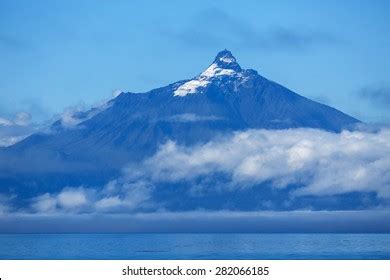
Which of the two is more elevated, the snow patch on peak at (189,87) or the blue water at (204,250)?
the snow patch on peak at (189,87)

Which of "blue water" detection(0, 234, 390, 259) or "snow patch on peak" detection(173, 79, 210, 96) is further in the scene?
"snow patch on peak" detection(173, 79, 210, 96)

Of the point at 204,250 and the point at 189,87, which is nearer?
the point at 204,250

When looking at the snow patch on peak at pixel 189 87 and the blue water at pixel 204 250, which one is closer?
the blue water at pixel 204 250

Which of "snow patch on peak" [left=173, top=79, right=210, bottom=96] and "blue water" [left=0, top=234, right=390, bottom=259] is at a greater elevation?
"snow patch on peak" [left=173, top=79, right=210, bottom=96]
